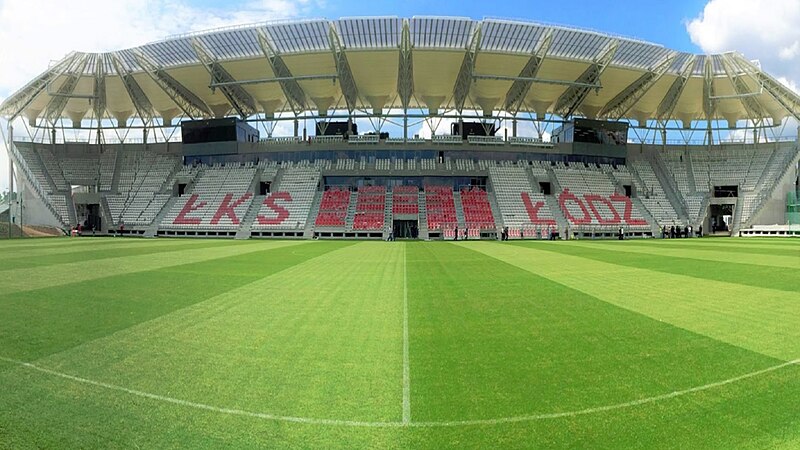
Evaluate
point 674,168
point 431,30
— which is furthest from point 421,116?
point 674,168

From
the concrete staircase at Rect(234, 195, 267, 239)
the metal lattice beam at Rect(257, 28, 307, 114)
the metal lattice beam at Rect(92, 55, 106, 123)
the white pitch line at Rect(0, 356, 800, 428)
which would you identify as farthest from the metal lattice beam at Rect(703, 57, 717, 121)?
the metal lattice beam at Rect(92, 55, 106, 123)

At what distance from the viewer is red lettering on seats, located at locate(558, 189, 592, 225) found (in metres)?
51.9

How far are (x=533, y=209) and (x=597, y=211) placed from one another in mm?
7120

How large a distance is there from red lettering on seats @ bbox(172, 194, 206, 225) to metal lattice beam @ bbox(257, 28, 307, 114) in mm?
15103

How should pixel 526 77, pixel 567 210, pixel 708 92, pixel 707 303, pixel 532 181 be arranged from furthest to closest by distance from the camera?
pixel 532 181
pixel 708 92
pixel 567 210
pixel 526 77
pixel 707 303

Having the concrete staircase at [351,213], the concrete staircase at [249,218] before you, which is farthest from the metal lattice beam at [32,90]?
the concrete staircase at [351,213]

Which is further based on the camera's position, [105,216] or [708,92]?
[105,216]

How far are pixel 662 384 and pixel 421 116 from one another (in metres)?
52.6

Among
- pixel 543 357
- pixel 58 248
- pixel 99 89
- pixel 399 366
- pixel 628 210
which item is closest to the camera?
pixel 399 366

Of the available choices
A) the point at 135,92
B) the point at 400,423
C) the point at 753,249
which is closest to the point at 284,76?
the point at 135,92

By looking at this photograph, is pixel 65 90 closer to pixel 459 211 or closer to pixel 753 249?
pixel 459 211

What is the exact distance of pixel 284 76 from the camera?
167 feet

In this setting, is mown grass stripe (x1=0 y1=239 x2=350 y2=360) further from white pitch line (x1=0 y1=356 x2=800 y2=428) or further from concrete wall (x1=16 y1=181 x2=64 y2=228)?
concrete wall (x1=16 y1=181 x2=64 y2=228)

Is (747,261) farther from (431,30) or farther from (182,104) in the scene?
(182,104)
